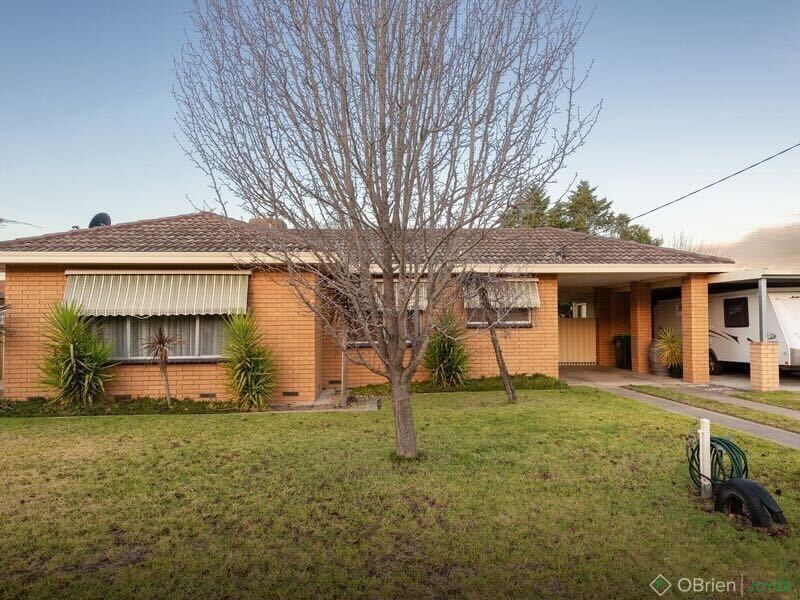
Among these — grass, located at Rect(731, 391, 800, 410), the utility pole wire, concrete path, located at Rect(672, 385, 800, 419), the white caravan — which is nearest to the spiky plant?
concrete path, located at Rect(672, 385, 800, 419)

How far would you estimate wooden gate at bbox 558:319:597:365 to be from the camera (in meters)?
18.7

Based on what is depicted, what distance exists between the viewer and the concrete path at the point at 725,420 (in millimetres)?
7047

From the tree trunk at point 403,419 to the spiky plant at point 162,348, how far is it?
19.7 feet

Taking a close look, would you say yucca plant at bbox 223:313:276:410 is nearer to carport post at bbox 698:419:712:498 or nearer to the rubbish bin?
carport post at bbox 698:419:712:498

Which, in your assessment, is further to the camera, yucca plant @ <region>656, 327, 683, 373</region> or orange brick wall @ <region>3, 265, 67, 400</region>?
yucca plant @ <region>656, 327, 683, 373</region>

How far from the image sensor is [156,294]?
1033 centimetres

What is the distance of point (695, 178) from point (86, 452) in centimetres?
1898

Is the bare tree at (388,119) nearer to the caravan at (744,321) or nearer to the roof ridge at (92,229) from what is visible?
the roof ridge at (92,229)

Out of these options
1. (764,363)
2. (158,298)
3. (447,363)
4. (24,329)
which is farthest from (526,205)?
(24,329)

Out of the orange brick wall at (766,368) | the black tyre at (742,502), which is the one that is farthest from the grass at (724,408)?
the black tyre at (742,502)

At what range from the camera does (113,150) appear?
1270cm

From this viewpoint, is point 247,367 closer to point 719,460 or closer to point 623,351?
point 719,460

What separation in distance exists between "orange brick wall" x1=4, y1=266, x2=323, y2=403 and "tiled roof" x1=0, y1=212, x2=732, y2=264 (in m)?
0.78

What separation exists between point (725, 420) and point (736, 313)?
289 inches
